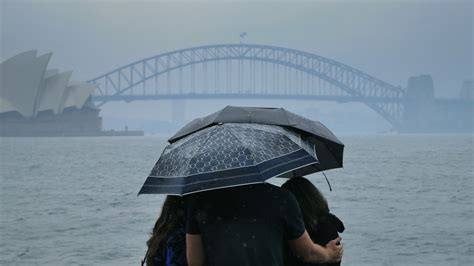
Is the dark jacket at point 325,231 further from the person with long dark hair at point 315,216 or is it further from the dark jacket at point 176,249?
the dark jacket at point 176,249

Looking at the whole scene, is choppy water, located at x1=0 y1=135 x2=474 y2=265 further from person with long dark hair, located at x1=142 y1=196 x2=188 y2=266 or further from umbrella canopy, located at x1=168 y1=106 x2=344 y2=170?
person with long dark hair, located at x1=142 y1=196 x2=188 y2=266

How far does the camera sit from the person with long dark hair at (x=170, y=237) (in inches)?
82.9

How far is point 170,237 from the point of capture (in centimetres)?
212

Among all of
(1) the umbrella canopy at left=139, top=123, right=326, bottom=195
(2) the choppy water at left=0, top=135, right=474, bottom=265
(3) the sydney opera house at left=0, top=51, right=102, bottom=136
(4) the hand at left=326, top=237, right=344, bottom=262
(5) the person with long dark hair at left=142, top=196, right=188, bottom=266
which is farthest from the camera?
(3) the sydney opera house at left=0, top=51, right=102, bottom=136

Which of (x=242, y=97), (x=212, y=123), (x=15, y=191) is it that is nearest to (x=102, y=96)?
(x=242, y=97)

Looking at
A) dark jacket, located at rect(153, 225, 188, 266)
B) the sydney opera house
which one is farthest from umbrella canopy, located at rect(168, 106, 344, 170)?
the sydney opera house

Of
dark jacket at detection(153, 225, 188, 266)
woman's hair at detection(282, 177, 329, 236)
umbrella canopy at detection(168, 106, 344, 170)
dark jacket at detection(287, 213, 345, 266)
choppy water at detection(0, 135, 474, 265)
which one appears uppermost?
umbrella canopy at detection(168, 106, 344, 170)

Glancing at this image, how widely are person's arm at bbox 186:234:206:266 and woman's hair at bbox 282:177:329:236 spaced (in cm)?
28

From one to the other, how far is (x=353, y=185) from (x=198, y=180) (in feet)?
61.9

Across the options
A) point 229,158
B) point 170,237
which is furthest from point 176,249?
point 229,158

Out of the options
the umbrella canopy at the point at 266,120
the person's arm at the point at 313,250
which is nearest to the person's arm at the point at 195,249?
the person's arm at the point at 313,250

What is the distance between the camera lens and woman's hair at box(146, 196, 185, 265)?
2.12m

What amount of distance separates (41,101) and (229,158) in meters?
59.9

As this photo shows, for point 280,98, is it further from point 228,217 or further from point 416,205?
point 228,217
